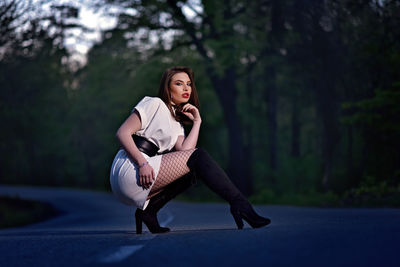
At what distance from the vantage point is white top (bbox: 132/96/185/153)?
596 centimetres

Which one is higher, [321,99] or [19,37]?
[19,37]

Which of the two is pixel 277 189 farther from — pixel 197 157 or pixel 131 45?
pixel 197 157

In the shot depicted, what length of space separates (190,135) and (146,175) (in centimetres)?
77

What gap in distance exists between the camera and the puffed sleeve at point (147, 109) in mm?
5914

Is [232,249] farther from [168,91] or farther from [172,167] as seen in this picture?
[168,91]

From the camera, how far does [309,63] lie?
2125cm

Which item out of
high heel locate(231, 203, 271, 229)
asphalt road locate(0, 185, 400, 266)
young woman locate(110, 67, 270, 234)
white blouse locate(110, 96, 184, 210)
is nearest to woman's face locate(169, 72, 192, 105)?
young woman locate(110, 67, 270, 234)

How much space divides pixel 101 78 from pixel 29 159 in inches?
1739

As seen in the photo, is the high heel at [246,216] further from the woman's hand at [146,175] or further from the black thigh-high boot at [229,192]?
the woman's hand at [146,175]

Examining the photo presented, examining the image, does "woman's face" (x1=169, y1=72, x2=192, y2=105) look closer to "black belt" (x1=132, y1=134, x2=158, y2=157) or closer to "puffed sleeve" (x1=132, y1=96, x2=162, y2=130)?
"puffed sleeve" (x1=132, y1=96, x2=162, y2=130)

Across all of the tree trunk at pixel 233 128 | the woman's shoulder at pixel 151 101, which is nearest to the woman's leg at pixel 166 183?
the woman's shoulder at pixel 151 101

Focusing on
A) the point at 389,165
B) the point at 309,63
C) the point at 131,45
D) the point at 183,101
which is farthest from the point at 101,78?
the point at 183,101

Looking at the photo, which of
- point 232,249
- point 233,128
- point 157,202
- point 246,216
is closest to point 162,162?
point 157,202

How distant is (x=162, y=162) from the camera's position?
19.5 ft
